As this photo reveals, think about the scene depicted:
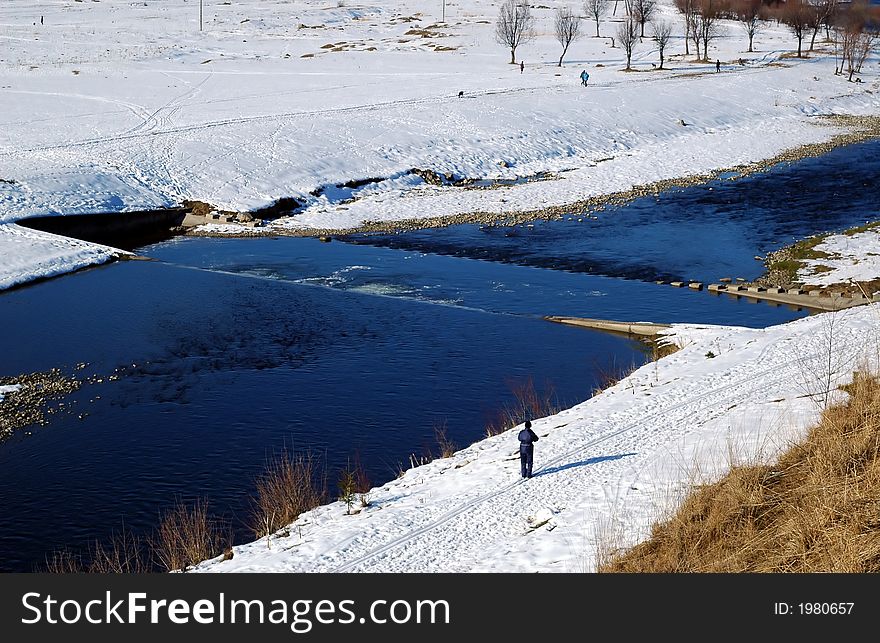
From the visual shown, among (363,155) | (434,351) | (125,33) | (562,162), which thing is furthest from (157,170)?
(125,33)

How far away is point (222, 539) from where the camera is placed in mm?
17266

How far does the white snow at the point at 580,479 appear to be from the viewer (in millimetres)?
14977

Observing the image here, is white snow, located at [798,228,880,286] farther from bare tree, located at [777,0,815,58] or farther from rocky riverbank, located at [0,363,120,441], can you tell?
bare tree, located at [777,0,815,58]

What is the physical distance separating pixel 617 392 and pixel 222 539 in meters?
10.0

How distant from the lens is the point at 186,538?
17.3 m

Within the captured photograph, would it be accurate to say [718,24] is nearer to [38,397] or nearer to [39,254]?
[39,254]

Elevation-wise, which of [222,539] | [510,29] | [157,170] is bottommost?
[222,539]

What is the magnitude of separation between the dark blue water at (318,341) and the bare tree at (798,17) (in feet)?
204

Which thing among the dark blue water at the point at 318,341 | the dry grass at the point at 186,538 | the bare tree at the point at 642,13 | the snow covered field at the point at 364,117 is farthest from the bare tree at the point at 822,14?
the dry grass at the point at 186,538

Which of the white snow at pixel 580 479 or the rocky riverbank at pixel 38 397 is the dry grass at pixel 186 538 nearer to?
the white snow at pixel 580 479

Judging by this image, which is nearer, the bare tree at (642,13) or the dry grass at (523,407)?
the dry grass at (523,407)

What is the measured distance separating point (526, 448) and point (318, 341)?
12.5m

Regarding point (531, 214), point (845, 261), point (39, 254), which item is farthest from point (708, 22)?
point (39, 254)

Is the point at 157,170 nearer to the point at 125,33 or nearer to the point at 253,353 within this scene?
the point at 253,353
